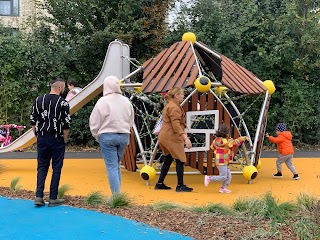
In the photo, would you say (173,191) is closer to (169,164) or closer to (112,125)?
(169,164)

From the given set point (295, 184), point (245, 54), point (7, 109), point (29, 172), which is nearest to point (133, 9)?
point (245, 54)

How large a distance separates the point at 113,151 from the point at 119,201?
72cm

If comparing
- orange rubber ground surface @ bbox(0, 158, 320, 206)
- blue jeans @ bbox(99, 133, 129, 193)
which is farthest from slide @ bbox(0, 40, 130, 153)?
blue jeans @ bbox(99, 133, 129, 193)

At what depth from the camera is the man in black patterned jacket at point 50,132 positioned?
20.0 feet

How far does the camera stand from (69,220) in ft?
18.1

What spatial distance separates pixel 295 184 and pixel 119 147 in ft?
12.0

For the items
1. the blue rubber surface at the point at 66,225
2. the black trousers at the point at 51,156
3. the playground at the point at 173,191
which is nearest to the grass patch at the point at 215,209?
the playground at the point at 173,191

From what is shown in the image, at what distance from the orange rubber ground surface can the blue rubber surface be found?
3.78 feet

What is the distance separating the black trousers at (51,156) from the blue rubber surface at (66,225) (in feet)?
0.93

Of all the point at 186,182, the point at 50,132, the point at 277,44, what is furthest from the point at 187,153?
the point at 277,44

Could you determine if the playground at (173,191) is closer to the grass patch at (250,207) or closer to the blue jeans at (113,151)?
the grass patch at (250,207)

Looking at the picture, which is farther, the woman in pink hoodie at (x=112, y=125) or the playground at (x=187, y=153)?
the playground at (x=187, y=153)

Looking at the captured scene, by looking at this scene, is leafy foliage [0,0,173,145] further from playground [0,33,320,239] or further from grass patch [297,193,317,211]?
grass patch [297,193,317,211]

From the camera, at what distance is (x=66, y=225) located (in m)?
5.29
